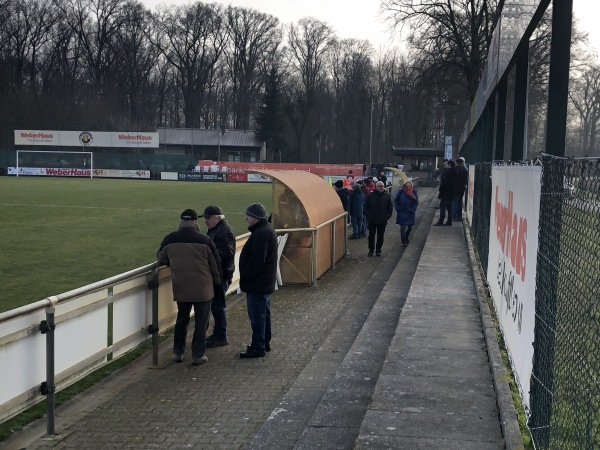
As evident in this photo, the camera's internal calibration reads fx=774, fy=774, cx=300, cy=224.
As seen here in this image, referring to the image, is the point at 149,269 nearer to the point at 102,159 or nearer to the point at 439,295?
the point at 439,295

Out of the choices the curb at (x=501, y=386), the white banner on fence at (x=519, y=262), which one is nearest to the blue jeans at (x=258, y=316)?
the curb at (x=501, y=386)

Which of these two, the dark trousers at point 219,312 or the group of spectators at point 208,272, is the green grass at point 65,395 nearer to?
the group of spectators at point 208,272

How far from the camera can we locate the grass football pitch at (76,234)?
13.5m

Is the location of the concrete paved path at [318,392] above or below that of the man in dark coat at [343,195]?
below

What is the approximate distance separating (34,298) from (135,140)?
65080mm

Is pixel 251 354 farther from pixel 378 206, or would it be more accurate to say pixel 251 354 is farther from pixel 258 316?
pixel 378 206

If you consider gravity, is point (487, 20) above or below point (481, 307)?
above

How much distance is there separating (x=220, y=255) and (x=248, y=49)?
286 feet

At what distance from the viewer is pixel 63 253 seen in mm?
16875

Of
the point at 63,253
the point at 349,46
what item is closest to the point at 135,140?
the point at 349,46

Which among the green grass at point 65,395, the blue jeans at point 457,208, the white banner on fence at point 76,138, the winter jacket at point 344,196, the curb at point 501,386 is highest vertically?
the white banner on fence at point 76,138

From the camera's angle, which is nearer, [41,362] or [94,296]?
[41,362]

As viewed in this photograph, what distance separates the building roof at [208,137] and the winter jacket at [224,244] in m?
78.0

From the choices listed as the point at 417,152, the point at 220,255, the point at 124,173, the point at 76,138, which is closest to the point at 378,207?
the point at 220,255
